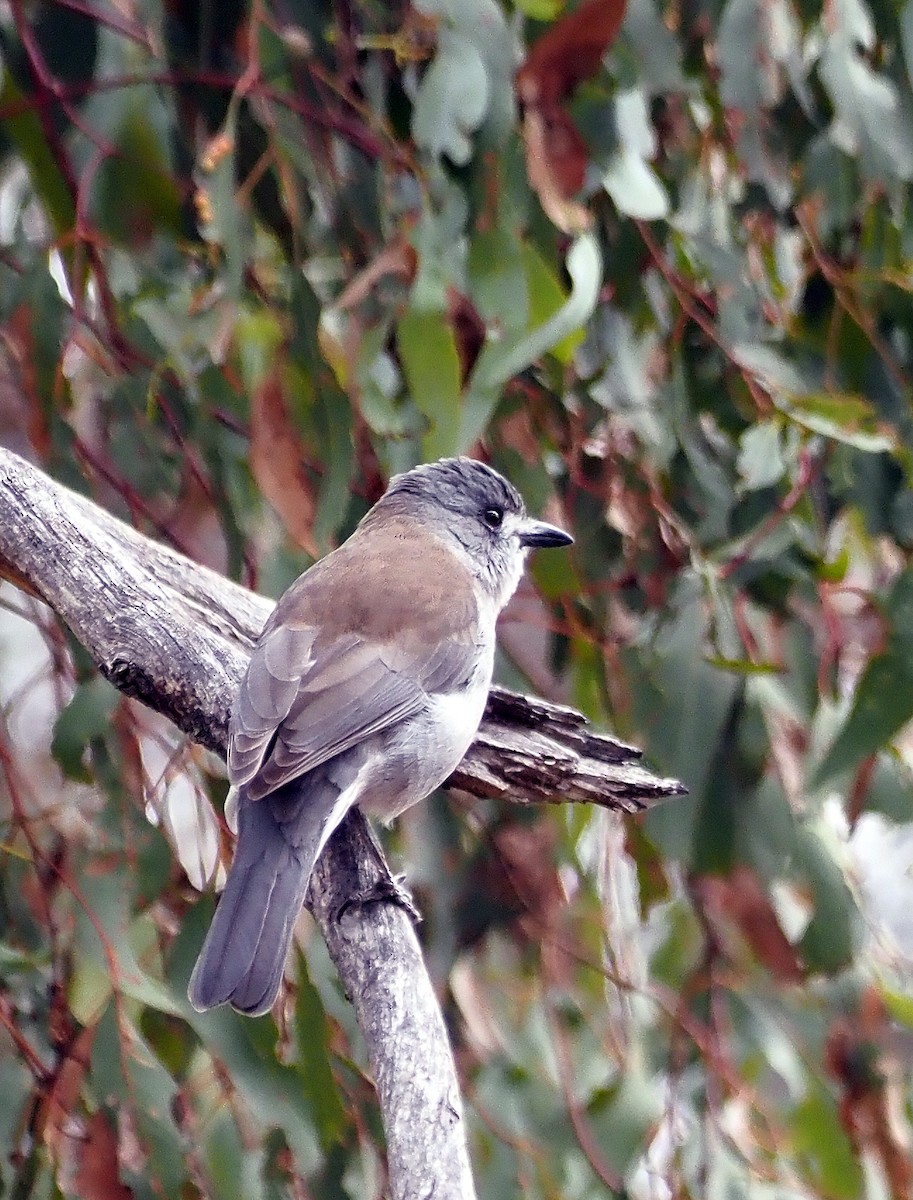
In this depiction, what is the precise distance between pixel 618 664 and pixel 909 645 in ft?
1.47

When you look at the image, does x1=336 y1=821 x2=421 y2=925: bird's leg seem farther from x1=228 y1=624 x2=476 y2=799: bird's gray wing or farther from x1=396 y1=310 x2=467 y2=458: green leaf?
x1=396 y1=310 x2=467 y2=458: green leaf

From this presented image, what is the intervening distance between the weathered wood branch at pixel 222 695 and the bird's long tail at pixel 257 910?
3.3 inches

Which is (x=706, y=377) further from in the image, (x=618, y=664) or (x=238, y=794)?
(x=238, y=794)

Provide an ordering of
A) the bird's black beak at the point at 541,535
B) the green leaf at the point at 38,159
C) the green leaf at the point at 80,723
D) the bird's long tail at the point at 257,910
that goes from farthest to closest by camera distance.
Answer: the bird's black beak at the point at 541,535 → the green leaf at the point at 38,159 → the green leaf at the point at 80,723 → the bird's long tail at the point at 257,910

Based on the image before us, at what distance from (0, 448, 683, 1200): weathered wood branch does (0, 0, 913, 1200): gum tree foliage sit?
0.54 ft

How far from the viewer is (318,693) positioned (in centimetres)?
226

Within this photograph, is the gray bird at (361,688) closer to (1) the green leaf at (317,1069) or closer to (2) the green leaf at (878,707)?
(1) the green leaf at (317,1069)

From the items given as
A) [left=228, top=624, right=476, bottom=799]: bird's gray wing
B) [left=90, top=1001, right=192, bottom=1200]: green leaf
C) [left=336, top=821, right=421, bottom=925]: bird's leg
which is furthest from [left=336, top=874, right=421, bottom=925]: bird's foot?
[left=90, top=1001, right=192, bottom=1200]: green leaf

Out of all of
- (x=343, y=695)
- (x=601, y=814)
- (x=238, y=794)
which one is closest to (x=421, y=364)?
(x=343, y=695)

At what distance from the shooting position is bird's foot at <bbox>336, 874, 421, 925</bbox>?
2.10 m

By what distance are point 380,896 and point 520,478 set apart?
2.48 ft

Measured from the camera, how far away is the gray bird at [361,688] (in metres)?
2.02

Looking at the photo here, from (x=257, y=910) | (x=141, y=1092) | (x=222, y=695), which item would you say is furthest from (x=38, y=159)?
(x=141, y=1092)

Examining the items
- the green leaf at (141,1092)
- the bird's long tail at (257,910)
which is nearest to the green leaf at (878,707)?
the bird's long tail at (257,910)
